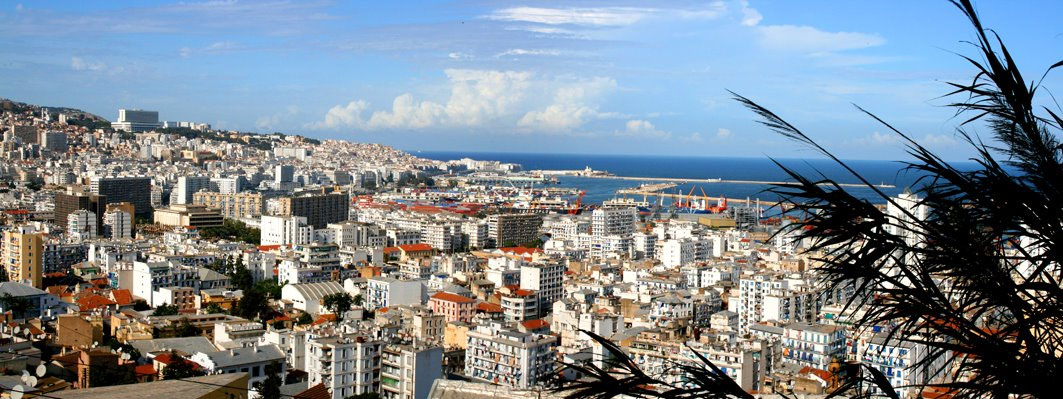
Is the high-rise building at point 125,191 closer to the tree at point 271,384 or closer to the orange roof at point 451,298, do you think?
the orange roof at point 451,298

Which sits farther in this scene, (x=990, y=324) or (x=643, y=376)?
(x=990, y=324)

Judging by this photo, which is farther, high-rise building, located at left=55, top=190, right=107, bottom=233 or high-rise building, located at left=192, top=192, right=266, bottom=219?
high-rise building, located at left=192, top=192, right=266, bottom=219

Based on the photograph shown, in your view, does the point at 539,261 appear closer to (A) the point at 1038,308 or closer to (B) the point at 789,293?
(B) the point at 789,293

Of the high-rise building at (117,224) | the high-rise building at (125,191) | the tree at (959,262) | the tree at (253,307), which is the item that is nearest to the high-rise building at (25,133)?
the high-rise building at (125,191)

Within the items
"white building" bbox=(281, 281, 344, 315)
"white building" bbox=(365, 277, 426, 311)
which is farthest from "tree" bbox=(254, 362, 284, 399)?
"white building" bbox=(365, 277, 426, 311)

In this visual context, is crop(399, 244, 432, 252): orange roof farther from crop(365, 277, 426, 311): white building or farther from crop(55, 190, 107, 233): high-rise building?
crop(55, 190, 107, 233): high-rise building

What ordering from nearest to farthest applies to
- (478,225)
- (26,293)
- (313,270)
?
1. (26,293)
2. (313,270)
3. (478,225)

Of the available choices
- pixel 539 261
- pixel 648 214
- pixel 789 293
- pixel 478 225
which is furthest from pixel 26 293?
pixel 648 214
